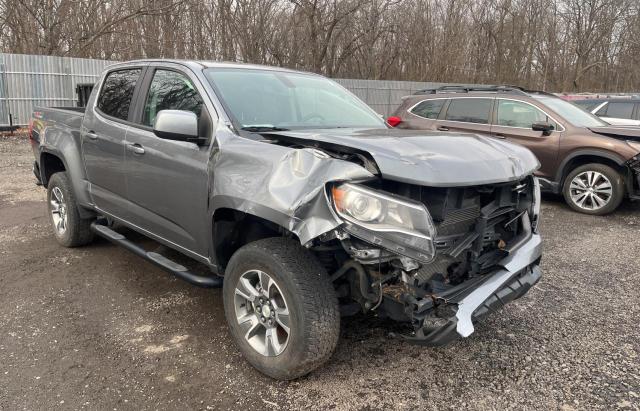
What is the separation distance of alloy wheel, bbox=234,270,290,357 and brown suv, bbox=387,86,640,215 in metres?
5.44

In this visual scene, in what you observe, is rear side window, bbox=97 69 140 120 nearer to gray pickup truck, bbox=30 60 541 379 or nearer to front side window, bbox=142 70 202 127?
gray pickup truck, bbox=30 60 541 379

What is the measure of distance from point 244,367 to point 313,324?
0.72m

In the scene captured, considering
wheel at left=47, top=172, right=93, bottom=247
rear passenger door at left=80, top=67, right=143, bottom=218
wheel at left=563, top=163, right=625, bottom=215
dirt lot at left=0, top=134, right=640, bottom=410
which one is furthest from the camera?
wheel at left=563, top=163, right=625, bottom=215

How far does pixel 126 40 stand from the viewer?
2128cm

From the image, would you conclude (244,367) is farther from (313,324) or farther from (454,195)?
(454,195)

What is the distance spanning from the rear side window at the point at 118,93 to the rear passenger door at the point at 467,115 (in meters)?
5.26

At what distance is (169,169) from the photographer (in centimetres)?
343

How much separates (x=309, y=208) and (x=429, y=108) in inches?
268

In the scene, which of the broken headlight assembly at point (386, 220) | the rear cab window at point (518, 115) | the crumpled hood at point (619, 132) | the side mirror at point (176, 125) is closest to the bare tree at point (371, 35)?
the rear cab window at point (518, 115)

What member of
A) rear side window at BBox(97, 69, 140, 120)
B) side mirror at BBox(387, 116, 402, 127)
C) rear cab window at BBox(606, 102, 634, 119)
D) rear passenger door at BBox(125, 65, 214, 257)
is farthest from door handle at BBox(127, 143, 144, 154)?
rear cab window at BBox(606, 102, 634, 119)

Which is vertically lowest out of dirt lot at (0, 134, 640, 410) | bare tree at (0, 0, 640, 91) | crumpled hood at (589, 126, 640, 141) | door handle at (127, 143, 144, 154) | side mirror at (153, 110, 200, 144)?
dirt lot at (0, 134, 640, 410)

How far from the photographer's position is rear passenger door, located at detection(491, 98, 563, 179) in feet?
24.3

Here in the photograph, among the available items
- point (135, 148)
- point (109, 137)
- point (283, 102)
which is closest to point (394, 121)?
point (283, 102)

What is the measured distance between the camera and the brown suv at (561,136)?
691cm
